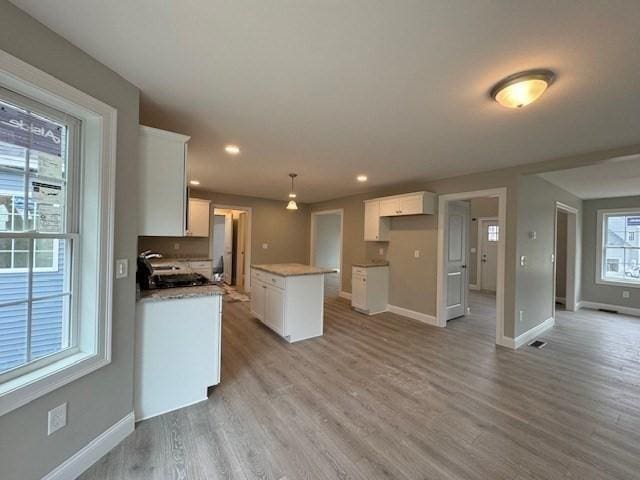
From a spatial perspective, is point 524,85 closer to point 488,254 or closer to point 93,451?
point 93,451

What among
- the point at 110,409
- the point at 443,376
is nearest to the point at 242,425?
the point at 110,409

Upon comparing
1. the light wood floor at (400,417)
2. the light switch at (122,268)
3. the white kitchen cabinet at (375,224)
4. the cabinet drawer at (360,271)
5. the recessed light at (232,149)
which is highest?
the recessed light at (232,149)

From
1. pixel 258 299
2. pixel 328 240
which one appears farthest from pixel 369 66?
pixel 328 240

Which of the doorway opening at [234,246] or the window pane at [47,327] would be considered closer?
the window pane at [47,327]

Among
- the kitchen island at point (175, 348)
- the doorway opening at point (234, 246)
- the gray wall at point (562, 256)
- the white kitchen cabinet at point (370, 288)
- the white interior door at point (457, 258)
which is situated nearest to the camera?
the kitchen island at point (175, 348)

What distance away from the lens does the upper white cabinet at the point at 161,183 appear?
1.97 metres

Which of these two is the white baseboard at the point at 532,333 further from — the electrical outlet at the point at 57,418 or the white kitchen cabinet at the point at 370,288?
the electrical outlet at the point at 57,418

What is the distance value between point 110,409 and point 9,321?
791mm

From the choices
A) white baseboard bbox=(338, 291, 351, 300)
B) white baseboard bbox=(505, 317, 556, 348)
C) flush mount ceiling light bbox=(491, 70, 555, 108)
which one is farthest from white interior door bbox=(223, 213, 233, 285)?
flush mount ceiling light bbox=(491, 70, 555, 108)

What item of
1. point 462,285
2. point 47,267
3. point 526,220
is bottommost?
point 462,285

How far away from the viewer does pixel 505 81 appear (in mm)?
1667

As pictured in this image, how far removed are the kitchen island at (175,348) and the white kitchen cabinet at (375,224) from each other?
3439mm

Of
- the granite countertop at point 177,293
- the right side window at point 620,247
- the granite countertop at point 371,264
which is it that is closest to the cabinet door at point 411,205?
the granite countertop at point 371,264

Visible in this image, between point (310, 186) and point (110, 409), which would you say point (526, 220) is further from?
point (110, 409)
